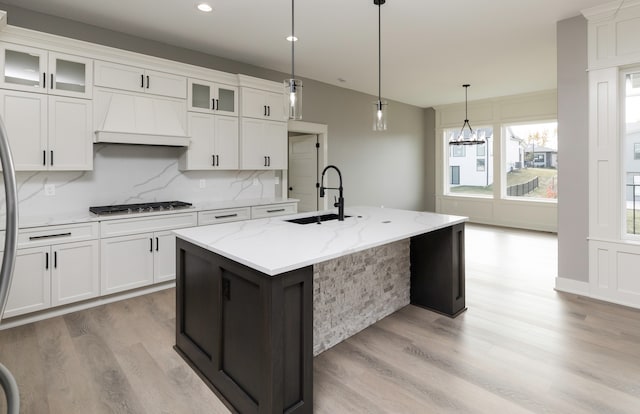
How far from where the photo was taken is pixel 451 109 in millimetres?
8281

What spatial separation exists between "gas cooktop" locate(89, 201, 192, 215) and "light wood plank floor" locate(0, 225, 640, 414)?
35.5 inches

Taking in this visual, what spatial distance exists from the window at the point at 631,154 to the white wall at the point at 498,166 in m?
3.75

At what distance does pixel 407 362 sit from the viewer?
93.8 inches

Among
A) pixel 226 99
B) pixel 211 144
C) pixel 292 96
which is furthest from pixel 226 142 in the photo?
pixel 292 96

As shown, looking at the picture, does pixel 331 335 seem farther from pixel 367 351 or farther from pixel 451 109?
pixel 451 109

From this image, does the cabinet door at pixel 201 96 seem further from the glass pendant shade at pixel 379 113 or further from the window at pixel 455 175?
the window at pixel 455 175

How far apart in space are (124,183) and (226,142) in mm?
1243

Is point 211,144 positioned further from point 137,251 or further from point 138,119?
point 137,251

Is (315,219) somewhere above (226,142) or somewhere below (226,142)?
below

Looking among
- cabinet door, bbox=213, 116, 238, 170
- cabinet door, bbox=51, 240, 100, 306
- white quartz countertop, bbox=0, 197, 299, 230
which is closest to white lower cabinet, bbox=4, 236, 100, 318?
cabinet door, bbox=51, 240, 100, 306

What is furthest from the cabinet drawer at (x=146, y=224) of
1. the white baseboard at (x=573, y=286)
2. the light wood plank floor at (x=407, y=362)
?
the white baseboard at (x=573, y=286)

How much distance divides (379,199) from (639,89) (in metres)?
4.62

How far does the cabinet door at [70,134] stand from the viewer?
3238 mm

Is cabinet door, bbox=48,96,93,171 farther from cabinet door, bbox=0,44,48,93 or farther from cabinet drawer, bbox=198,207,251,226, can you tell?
cabinet drawer, bbox=198,207,251,226
